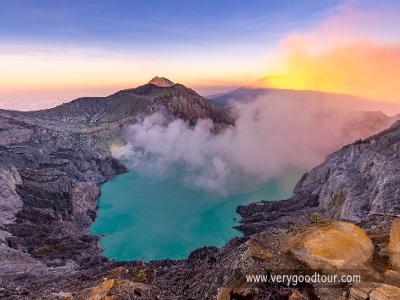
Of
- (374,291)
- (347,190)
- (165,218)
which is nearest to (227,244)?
(347,190)

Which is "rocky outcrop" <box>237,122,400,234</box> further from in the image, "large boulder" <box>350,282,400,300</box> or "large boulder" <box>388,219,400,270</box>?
"large boulder" <box>350,282,400,300</box>

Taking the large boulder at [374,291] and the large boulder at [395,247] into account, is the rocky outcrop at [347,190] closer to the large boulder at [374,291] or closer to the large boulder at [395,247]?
the large boulder at [395,247]

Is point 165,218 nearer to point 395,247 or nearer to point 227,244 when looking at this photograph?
point 227,244

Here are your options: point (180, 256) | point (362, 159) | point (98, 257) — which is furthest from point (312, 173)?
point (98, 257)

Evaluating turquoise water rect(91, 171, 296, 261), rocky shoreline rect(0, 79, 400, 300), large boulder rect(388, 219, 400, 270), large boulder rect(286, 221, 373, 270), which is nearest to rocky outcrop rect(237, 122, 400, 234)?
rocky shoreline rect(0, 79, 400, 300)

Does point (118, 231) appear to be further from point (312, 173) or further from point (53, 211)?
point (312, 173)

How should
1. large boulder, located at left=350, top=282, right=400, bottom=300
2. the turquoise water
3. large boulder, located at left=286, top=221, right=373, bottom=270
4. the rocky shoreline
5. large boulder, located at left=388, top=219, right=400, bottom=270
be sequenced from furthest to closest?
the turquoise water < the rocky shoreline < large boulder, located at left=286, top=221, right=373, bottom=270 < large boulder, located at left=388, top=219, right=400, bottom=270 < large boulder, located at left=350, top=282, right=400, bottom=300
